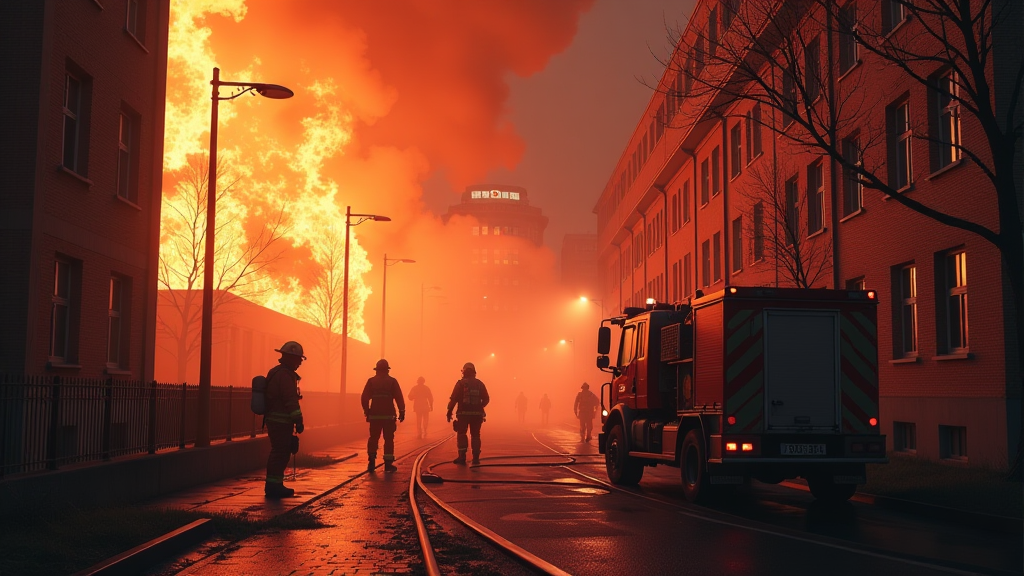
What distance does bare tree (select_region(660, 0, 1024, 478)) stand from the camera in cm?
1398

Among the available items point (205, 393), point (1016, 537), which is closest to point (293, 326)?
point (205, 393)

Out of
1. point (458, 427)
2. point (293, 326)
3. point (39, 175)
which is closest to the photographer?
point (39, 175)

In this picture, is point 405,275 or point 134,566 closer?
point 134,566

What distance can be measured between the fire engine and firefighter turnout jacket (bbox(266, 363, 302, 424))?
517 centimetres

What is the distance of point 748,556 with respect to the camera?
347 inches

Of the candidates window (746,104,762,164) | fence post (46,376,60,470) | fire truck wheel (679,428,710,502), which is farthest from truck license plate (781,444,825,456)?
window (746,104,762,164)

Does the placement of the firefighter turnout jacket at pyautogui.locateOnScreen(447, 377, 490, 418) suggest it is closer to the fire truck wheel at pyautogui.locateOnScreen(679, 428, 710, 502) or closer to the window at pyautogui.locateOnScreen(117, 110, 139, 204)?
the window at pyautogui.locateOnScreen(117, 110, 139, 204)

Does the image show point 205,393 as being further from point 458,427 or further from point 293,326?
point 293,326

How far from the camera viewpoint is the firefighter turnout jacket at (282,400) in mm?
14125

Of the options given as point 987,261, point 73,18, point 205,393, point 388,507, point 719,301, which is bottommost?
point 388,507

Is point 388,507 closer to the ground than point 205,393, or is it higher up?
closer to the ground

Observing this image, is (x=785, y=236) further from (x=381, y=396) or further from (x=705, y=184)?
(x=705, y=184)

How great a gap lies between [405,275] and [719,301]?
94.4m

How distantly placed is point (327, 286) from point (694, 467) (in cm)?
3910
